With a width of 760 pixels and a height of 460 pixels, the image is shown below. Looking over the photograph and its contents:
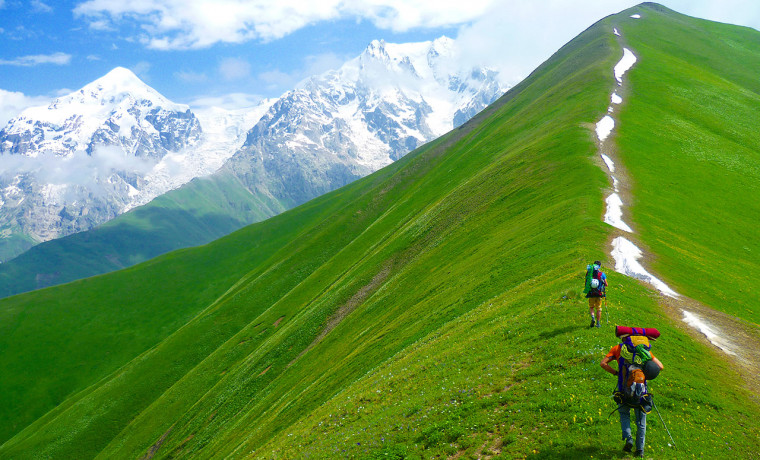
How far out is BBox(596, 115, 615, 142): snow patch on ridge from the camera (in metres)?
68.6

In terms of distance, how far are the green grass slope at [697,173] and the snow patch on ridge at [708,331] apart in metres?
4.43

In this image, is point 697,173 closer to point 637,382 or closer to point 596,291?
point 596,291

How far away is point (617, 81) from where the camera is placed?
10344cm

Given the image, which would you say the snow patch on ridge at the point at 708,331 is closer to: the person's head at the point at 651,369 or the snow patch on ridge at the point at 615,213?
the person's head at the point at 651,369

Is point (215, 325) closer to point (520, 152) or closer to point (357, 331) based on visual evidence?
point (357, 331)

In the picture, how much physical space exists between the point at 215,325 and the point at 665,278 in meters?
115

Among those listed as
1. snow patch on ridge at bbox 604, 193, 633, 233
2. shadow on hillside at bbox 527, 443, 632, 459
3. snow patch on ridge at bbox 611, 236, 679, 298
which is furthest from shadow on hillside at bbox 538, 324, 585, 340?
snow patch on ridge at bbox 604, 193, 633, 233

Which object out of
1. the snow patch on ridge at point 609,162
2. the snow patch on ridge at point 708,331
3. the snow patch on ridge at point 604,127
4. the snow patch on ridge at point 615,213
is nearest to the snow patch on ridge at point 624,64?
the snow patch on ridge at point 604,127

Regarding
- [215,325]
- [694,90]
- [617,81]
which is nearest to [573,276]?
[617,81]

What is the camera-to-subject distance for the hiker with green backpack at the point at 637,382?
45.7ft

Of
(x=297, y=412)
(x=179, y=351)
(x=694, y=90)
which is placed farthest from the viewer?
(x=179, y=351)

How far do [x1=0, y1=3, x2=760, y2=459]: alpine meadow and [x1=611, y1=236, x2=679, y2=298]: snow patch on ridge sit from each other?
0.82m

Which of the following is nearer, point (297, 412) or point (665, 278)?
point (665, 278)

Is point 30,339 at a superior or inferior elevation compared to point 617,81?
inferior
